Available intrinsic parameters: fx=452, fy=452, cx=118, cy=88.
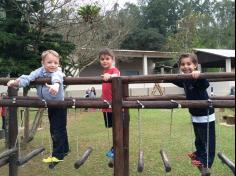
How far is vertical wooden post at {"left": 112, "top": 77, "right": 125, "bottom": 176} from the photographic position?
480 centimetres

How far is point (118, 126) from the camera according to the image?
4887 millimetres

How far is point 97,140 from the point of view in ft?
36.1

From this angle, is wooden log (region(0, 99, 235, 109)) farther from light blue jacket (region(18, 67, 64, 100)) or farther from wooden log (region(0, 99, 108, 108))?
light blue jacket (region(18, 67, 64, 100))

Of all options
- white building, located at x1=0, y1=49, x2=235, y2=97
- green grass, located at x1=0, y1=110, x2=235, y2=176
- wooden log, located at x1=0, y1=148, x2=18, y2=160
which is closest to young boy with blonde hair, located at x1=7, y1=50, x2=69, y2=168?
wooden log, located at x1=0, y1=148, x2=18, y2=160

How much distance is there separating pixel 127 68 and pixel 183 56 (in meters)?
32.7

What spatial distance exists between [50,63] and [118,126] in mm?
1077

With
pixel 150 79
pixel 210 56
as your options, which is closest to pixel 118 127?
pixel 150 79

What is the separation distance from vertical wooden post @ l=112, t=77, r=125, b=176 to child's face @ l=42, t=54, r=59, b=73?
797 mm

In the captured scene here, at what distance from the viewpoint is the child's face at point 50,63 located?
5145 mm

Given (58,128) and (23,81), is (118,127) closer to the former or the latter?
(58,128)

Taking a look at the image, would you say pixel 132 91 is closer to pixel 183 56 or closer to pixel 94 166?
pixel 94 166

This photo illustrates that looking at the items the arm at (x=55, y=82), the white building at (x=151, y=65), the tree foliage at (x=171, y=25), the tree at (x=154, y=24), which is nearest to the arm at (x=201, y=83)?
the arm at (x=55, y=82)

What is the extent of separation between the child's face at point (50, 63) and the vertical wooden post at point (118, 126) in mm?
797

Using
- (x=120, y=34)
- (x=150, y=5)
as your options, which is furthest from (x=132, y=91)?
(x=150, y=5)
